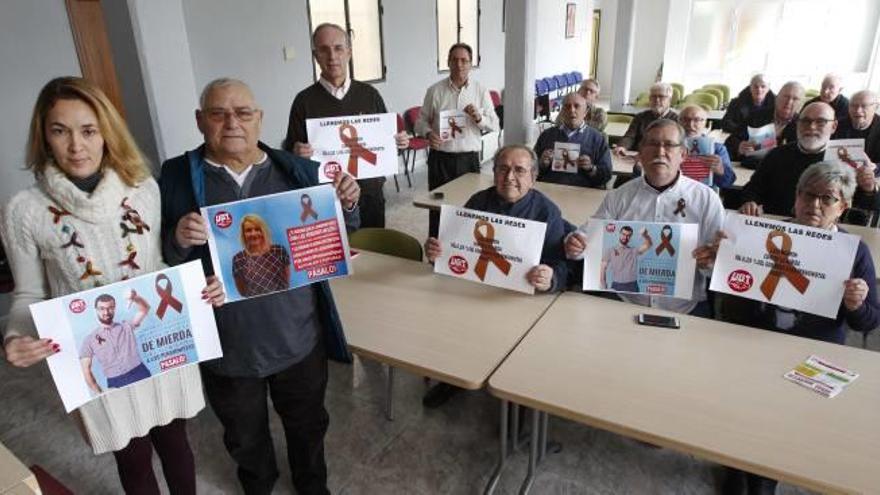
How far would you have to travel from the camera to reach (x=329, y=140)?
115 inches

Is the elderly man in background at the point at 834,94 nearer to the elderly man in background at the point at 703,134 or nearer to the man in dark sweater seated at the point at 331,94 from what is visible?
the elderly man in background at the point at 703,134

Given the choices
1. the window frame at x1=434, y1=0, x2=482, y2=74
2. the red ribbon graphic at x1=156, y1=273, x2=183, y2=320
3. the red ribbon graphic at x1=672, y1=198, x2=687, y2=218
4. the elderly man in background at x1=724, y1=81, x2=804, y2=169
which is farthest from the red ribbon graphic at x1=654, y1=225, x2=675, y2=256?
the window frame at x1=434, y1=0, x2=482, y2=74

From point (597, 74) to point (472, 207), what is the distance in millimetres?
15839

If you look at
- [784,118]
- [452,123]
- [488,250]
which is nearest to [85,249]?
[488,250]

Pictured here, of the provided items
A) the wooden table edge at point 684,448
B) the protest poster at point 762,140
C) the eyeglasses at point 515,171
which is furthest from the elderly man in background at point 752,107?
the wooden table edge at point 684,448

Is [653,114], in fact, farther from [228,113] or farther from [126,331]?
[126,331]

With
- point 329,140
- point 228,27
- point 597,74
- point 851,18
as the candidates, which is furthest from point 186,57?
point 597,74


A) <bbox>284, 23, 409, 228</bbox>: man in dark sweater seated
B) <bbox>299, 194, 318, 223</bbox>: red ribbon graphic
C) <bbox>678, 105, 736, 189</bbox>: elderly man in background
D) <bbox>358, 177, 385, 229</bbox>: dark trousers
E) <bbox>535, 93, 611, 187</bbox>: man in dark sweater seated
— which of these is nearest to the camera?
<bbox>299, 194, 318, 223</bbox>: red ribbon graphic

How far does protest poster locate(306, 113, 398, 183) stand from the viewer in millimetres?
2896

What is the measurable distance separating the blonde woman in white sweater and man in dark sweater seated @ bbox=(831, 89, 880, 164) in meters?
4.73

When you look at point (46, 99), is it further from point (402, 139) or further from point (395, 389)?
point (395, 389)

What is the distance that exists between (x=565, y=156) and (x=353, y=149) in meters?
1.88

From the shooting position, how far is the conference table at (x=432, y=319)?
1924 mm

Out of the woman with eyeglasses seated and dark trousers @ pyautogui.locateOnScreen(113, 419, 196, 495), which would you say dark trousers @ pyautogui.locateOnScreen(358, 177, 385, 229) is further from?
the woman with eyeglasses seated
